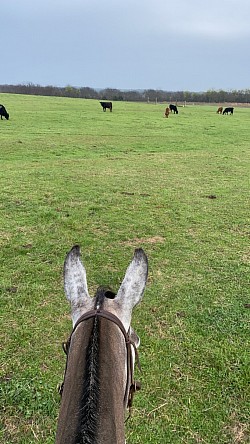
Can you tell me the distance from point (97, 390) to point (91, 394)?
3 centimetres

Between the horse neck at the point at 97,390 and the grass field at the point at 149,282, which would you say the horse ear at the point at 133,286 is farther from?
the grass field at the point at 149,282

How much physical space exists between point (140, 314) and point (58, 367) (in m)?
1.02

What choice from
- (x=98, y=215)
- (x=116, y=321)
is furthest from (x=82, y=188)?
(x=116, y=321)

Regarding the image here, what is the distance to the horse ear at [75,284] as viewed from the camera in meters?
1.61

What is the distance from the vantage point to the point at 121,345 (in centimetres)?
144

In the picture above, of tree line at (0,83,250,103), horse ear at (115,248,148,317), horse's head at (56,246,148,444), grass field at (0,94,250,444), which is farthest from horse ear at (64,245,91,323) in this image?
tree line at (0,83,250,103)

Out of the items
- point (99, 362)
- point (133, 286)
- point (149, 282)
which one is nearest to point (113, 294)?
point (133, 286)

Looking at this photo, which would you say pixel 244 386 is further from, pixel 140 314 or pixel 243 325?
pixel 140 314

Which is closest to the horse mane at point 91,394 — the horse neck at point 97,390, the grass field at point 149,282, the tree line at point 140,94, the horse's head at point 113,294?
the horse neck at point 97,390

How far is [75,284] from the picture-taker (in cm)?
168

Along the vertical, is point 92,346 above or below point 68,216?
above

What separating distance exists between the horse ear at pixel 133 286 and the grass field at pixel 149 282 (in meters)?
1.40

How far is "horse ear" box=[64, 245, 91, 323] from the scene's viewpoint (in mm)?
1605

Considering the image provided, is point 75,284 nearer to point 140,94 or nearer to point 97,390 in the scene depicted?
point 97,390
